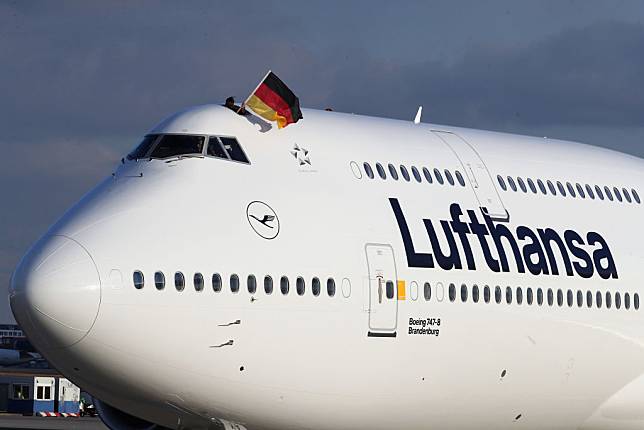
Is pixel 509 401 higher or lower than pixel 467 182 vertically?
lower

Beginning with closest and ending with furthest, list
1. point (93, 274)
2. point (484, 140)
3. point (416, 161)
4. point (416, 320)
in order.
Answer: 1. point (93, 274)
2. point (416, 320)
3. point (416, 161)
4. point (484, 140)

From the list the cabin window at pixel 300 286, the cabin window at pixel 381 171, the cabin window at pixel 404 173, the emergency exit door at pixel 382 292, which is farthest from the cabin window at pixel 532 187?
the cabin window at pixel 300 286

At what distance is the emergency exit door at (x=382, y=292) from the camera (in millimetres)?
23484

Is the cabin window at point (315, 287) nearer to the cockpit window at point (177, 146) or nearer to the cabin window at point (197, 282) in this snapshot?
the cabin window at point (197, 282)

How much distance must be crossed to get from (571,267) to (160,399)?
31.4 ft

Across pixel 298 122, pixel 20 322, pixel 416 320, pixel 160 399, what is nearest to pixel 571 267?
pixel 416 320

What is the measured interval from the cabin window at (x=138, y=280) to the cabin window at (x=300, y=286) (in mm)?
2769

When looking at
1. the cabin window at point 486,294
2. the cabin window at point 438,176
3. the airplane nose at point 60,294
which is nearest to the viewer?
the airplane nose at point 60,294

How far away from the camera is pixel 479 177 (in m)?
27.0

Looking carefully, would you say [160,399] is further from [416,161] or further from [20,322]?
[416,161]

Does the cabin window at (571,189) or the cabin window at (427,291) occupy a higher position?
the cabin window at (571,189)

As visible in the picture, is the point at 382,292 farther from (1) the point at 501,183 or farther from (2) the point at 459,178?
(1) the point at 501,183

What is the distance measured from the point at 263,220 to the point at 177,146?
209 cm

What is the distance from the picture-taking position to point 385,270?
78.4 ft
